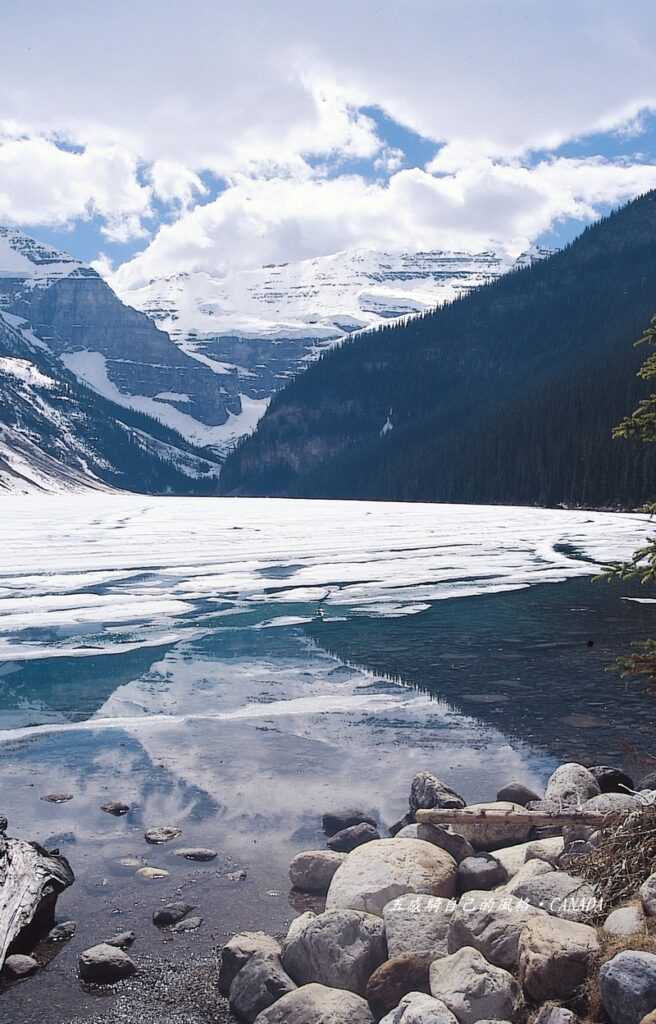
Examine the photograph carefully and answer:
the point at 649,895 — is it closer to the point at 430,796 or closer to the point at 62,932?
the point at 430,796

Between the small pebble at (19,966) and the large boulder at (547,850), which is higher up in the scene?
the large boulder at (547,850)

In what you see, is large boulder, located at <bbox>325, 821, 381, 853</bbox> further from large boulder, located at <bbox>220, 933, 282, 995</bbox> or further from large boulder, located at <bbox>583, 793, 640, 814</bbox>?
large boulder, located at <bbox>583, 793, 640, 814</bbox>

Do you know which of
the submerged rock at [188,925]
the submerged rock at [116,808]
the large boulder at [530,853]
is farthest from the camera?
the submerged rock at [116,808]

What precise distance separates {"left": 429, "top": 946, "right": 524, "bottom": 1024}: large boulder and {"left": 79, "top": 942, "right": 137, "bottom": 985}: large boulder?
9.18 feet

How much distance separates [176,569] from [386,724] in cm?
2150

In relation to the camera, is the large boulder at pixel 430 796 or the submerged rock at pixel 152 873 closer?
the submerged rock at pixel 152 873

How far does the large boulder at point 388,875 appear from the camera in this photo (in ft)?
26.7

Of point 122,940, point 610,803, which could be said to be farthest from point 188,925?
point 610,803

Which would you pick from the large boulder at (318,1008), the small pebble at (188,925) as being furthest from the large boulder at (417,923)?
the small pebble at (188,925)

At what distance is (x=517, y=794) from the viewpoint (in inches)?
422

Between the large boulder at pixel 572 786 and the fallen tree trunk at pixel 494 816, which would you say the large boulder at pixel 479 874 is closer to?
the fallen tree trunk at pixel 494 816

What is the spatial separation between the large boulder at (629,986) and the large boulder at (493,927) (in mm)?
972

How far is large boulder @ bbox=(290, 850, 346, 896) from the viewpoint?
9.06 meters

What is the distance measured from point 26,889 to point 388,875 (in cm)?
355
